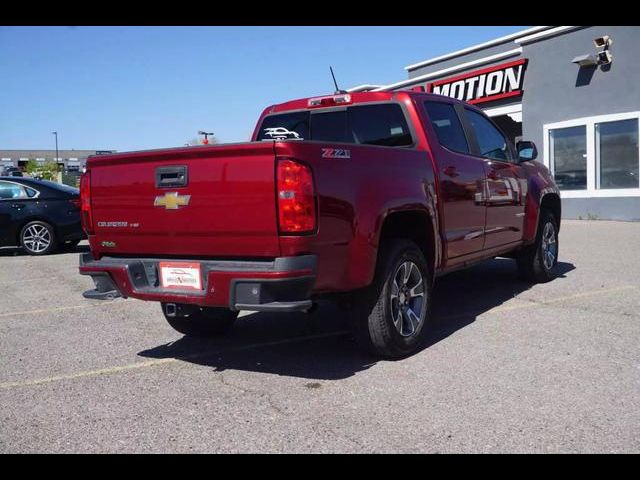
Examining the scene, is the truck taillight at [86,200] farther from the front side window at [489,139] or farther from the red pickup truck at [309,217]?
the front side window at [489,139]

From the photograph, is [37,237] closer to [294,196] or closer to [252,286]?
[252,286]

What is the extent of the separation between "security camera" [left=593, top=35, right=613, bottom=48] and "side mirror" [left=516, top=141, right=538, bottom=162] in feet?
32.4

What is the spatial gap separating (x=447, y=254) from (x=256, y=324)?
1.95 m

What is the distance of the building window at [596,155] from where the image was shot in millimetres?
15219

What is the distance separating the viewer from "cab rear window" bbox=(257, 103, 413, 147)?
522 centimetres

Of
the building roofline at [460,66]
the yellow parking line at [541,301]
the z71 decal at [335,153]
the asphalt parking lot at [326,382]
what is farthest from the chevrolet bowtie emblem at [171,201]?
the building roofline at [460,66]

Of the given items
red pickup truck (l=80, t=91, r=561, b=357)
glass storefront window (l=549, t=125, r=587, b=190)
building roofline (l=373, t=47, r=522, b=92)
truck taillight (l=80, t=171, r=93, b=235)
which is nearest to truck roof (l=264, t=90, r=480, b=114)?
red pickup truck (l=80, t=91, r=561, b=357)

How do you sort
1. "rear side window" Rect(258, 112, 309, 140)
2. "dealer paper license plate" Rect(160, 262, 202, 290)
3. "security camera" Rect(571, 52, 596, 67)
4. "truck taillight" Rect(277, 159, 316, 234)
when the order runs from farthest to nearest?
"security camera" Rect(571, 52, 596, 67) < "rear side window" Rect(258, 112, 309, 140) < "dealer paper license plate" Rect(160, 262, 202, 290) < "truck taillight" Rect(277, 159, 316, 234)

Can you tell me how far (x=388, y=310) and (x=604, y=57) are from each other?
13297 millimetres

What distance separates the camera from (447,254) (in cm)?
522

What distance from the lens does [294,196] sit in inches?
144

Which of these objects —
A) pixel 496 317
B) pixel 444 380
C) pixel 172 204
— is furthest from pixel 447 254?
pixel 172 204

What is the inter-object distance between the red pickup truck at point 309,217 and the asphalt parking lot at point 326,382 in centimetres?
44

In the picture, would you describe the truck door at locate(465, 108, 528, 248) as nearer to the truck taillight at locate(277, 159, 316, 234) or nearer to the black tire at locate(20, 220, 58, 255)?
the truck taillight at locate(277, 159, 316, 234)
